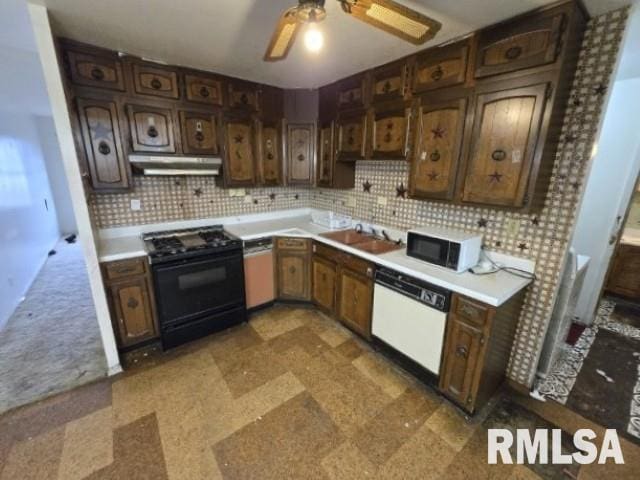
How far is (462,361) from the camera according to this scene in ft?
5.67

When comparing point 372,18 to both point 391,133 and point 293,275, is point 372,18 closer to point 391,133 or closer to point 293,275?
point 391,133

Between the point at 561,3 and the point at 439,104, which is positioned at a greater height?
the point at 561,3

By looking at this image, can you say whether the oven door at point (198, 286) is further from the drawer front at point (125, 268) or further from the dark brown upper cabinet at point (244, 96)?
the dark brown upper cabinet at point (244, 96)

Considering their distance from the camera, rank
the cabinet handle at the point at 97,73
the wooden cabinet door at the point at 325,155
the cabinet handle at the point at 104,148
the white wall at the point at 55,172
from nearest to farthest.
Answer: the cabinet handle at the point at 97,73 → the cabinet handle at the point at 104,148 → the wooden cabinet door at the point at 325,155 → the white wall at the point at 55,172

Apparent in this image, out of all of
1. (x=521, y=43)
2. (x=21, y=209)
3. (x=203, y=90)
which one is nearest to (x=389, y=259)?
(x=521, y=43)

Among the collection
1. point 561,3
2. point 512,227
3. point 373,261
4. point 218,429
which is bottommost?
point 218,429

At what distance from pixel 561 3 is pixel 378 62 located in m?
1.16

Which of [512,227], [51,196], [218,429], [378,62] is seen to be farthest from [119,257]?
[51,196]

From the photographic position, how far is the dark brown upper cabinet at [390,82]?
2.09 metres

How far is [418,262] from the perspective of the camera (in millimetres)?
2053

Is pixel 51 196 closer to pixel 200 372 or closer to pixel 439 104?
pixel 200 372

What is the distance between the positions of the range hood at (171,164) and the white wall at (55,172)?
4.43m

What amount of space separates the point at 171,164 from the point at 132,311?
4.21 feet

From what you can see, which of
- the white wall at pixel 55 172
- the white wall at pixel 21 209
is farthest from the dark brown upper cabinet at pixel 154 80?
the white wall at pixel 55 172
